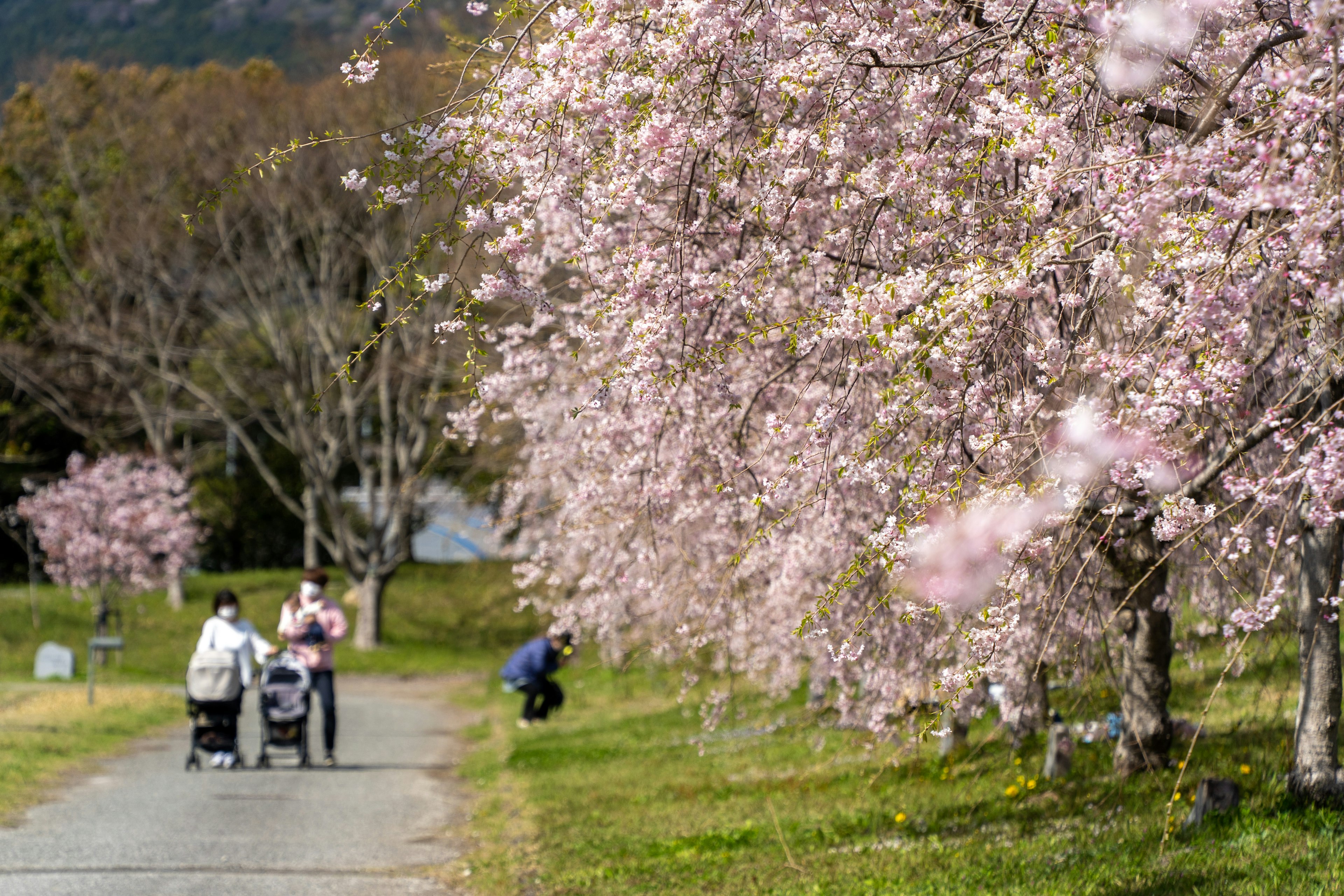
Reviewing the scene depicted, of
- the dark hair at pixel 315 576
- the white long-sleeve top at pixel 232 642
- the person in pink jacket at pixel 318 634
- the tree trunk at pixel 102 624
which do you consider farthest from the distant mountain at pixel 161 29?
the white long-sleeve top at pixel 232 642

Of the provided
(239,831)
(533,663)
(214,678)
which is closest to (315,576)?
(214,678)

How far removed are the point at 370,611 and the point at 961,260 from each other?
3150cm

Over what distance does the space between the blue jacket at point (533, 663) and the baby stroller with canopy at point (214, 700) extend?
4.53m

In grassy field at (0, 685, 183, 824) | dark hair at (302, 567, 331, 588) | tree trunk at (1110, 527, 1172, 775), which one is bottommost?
grassy field at (0, 685, 183, 824)

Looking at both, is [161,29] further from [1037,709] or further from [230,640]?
[1037,709]

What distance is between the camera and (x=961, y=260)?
16.6 ft

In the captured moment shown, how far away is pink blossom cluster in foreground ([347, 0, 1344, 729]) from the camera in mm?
4254

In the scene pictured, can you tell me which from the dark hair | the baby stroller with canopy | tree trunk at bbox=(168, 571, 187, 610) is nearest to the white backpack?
the baby stroller with canopy

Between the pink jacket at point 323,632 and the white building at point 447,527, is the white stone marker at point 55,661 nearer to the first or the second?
the white building at point 447,527

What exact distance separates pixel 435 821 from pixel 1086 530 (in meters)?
7.15

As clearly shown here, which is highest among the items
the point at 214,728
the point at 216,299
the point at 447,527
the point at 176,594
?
the point at 216,299

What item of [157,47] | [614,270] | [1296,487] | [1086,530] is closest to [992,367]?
[1086,530]

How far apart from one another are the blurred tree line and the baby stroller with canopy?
12.8m

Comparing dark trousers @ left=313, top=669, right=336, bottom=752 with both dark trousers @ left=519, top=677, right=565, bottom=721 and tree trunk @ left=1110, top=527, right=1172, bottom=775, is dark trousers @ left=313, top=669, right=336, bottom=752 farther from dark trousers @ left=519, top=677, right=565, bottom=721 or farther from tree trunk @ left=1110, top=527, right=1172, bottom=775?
tree trunk @ left=1110, top=527, right=1172, bottom=775
